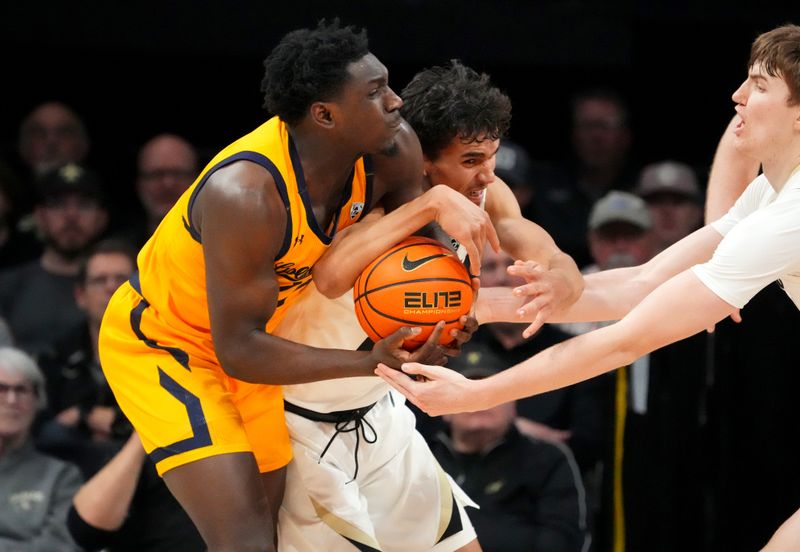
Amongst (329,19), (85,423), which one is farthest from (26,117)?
(85,423)

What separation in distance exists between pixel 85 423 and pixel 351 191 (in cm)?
247

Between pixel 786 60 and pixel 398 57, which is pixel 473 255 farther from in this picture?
pixel 398 57

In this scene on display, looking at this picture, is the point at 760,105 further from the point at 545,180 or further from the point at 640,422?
the point at 545,180

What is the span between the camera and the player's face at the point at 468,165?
456 centimetres

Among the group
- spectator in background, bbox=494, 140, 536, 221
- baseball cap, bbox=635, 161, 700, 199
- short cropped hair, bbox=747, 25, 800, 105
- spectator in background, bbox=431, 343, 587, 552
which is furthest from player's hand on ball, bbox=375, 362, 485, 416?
baseball cap, bbox=635, 161, 700, 199

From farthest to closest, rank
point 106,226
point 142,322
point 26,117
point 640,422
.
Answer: point 26,117 < point 106,226 < point 640,422 < point 142,322

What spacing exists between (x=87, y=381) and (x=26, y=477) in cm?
67

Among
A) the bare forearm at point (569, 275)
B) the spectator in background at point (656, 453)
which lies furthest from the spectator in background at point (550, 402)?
the bare forearm at point (569, 275)

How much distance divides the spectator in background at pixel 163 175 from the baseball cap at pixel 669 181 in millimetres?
2408

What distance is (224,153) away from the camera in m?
4.29

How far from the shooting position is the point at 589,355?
4137 mm

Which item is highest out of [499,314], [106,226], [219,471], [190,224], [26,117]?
[26,117]

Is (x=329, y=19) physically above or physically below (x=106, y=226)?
above

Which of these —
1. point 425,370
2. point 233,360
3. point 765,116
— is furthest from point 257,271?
point 765,116
